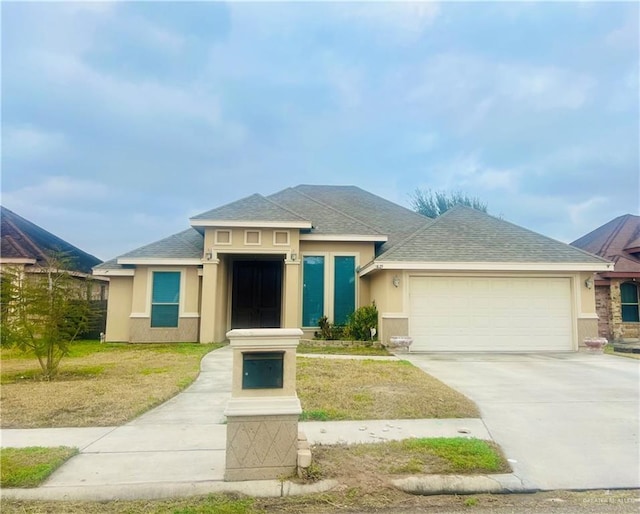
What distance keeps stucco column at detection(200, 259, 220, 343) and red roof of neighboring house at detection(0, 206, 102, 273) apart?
15.9 feet

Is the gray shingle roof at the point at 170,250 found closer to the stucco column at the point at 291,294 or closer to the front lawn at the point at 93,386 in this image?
the stucco column at the point at 291,294

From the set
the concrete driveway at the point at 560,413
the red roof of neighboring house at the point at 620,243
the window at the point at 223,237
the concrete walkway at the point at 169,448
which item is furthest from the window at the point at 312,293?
the red roof of neighboring house at the point at 620,243

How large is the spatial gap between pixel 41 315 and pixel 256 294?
9.58 metres

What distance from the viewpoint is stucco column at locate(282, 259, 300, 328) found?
13.7 metres

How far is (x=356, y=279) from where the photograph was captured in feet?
47.7

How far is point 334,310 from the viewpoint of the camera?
A: 14406 millimetres

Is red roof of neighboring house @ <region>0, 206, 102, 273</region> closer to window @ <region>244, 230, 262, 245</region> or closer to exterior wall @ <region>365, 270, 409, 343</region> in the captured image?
window @ <region>244, 230, 262, 245</region>

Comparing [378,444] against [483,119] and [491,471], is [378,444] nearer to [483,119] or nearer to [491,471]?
[491,471]

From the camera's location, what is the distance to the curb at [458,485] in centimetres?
341

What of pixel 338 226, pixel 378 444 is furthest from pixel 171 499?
pixel 338 226

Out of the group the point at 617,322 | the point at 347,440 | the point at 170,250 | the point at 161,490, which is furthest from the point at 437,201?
the point at 161,490

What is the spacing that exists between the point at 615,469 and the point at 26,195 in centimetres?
3013

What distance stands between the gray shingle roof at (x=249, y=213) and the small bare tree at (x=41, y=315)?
574 cm

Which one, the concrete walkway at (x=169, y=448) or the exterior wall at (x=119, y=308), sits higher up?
the exterior wall at (x=119, y=308)
